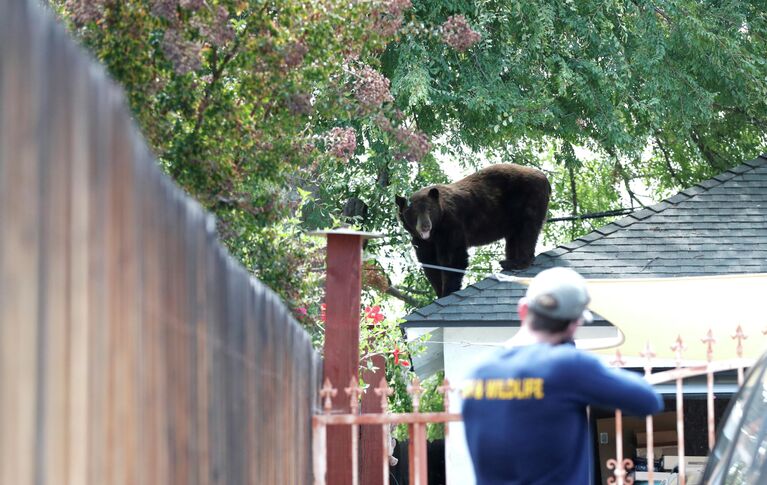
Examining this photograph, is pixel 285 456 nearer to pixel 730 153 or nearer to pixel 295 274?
pixel 295 274

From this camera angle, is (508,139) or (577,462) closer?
(577,462)

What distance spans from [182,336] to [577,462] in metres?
1.48

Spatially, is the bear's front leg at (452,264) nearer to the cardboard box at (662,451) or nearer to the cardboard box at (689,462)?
the cardboard box at (662,451)

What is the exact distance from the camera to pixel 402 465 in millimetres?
18594

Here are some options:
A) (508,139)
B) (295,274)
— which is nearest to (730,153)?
(508,139)

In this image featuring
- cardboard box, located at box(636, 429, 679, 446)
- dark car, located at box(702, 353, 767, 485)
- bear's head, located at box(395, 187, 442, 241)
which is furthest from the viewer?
cardboard box, located at box(636, 429, 679, 446)

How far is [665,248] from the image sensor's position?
41.0 feet

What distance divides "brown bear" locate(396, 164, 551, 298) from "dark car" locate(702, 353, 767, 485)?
25.6 feet

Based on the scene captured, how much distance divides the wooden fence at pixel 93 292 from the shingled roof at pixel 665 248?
8638 mm

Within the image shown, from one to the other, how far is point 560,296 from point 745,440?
1.16 meters

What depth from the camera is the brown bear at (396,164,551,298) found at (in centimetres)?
1259

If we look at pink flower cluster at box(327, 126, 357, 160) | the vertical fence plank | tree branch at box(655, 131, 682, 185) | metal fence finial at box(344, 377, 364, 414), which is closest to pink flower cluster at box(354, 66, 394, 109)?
pink flower cluster at box(327, 126, 357, 160)

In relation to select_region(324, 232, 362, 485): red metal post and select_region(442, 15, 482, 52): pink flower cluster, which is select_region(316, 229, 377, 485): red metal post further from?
select_region(442, 15, 482, 52): pink flower cluster

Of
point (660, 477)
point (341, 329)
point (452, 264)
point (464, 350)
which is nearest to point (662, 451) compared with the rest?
point (660, 477)
